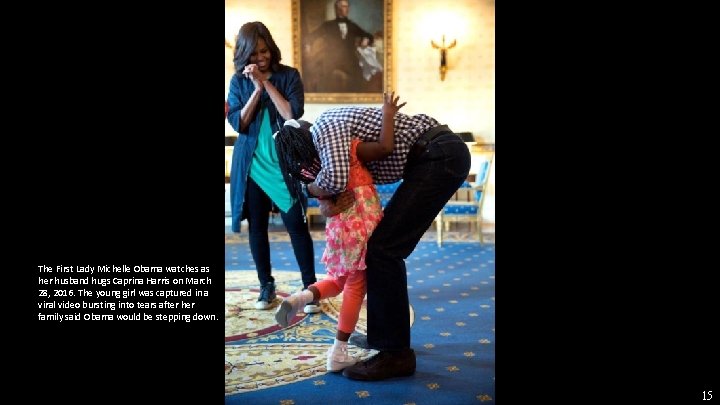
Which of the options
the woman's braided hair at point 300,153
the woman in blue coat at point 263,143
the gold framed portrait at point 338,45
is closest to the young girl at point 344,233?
the woman's braided hair at point 300,153

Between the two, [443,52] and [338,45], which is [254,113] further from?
[443,52]

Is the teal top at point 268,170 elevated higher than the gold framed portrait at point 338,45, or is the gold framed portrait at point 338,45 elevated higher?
the gold framed portrait at point 338,45

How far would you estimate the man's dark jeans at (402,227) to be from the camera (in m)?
2.03

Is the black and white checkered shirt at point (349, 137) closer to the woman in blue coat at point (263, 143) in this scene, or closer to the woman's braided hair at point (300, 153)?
the woman's braided hair at point (300, 153)

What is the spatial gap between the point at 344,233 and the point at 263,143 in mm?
1032

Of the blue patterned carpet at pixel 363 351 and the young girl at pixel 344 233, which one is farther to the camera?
the young girl at pixel 344 233

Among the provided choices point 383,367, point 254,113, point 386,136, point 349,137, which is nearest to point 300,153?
point 349,137

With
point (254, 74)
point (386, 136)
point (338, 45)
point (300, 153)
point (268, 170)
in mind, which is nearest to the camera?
point (386, 136)

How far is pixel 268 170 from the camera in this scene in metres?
2.96

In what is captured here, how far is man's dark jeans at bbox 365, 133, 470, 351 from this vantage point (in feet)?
6.64

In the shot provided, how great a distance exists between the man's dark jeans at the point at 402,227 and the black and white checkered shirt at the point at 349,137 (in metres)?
0.07

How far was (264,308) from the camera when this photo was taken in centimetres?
311
